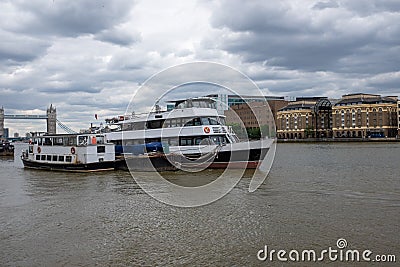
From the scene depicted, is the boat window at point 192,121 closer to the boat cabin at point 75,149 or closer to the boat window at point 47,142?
the boat cabin at point 75,149

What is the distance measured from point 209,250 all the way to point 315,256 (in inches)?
133

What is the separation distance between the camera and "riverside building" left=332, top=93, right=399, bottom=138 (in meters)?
141

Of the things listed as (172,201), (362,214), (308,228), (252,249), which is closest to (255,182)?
(172,201)

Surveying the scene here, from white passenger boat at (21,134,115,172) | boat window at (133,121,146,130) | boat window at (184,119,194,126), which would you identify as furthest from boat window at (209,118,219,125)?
white passenger boat at (21,134,115,172)

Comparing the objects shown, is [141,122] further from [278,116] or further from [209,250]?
[278,116]

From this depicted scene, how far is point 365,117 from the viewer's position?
470ft

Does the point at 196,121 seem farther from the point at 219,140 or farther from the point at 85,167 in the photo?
the point at 85,167

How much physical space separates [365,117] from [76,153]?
12576cm

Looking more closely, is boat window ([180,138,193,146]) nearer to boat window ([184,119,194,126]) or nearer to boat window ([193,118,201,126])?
boat window ([184,119,194,126])

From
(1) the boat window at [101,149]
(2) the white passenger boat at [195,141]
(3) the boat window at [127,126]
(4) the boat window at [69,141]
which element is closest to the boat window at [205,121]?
(2) the white passenger boat at [195,141]

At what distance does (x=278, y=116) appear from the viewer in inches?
6796

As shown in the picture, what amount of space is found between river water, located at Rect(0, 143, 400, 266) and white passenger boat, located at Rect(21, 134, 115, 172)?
10290 millimetres

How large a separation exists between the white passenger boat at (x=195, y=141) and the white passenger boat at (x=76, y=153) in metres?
2.24

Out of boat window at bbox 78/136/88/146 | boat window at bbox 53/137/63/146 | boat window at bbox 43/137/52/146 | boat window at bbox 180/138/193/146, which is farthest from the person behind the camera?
boat window at bbox 43/137/52/146
